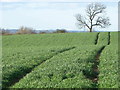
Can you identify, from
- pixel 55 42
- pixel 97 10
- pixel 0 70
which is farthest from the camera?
pixel 97 10

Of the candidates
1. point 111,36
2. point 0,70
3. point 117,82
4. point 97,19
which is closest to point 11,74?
point 0,70

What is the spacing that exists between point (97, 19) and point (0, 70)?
83.1 metres

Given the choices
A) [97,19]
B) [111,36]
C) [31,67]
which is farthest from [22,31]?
[31,67]

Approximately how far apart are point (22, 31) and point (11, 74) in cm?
8766

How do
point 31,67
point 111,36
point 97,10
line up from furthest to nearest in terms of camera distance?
point 97,10, point 111,36, point 31,67

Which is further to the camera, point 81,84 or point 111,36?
point 111,36

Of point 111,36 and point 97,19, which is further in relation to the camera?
point 97,19

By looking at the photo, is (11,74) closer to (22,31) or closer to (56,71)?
(56,71)

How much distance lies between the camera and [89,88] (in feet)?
41.1

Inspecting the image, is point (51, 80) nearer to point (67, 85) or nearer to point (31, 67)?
point (67, 85)

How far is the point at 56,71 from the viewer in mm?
16234

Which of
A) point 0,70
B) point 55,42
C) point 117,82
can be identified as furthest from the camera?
point 55,42

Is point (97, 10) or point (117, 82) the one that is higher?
point (97, 10)

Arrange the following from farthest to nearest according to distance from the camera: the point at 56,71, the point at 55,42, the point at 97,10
Result: 1. the point at 97,10
2. the point at 55,42
3. the point at 56,71
